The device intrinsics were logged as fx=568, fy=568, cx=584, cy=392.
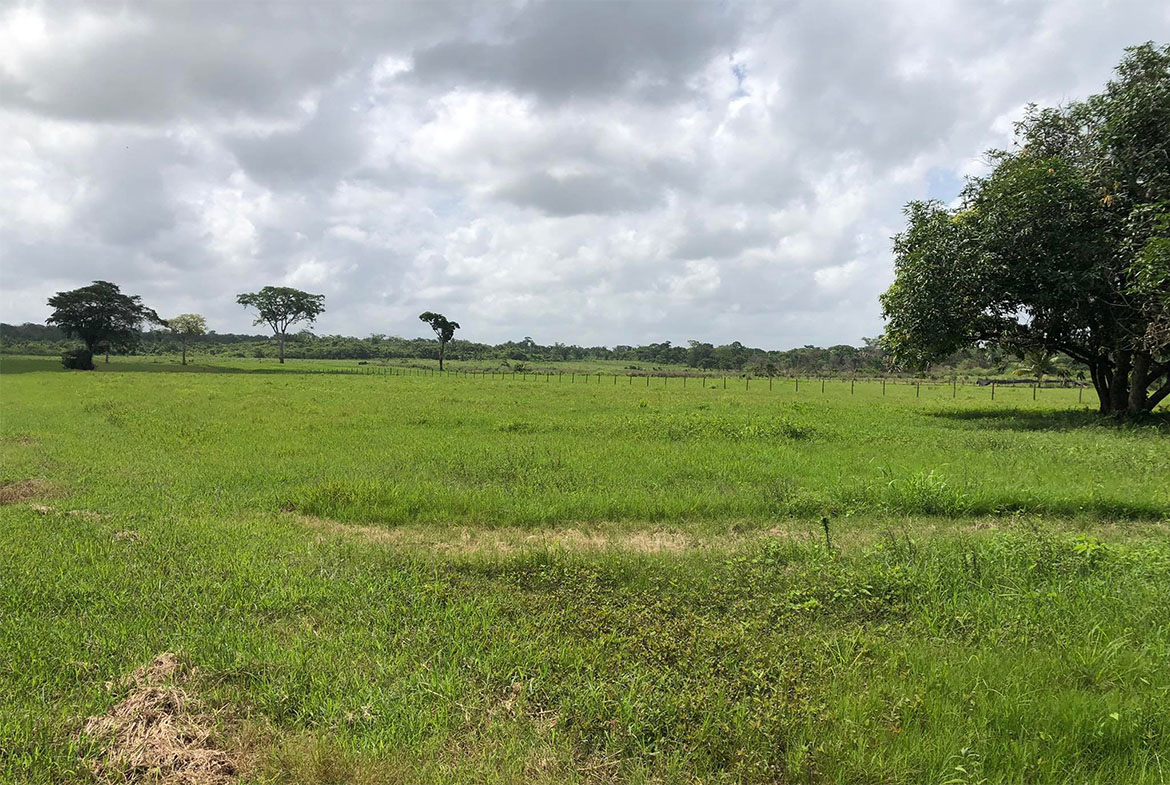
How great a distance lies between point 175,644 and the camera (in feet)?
14.8

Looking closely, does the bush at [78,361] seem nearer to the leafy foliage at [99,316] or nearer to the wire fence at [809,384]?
the leafy foliage at [99,316]

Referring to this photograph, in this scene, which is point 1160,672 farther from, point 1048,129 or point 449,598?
point 1048,129

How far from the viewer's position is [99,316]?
6744cm

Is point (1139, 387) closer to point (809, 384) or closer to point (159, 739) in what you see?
point (159, 739)

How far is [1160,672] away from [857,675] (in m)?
2.11

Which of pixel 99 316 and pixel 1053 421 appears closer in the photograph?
pixel 1053 421

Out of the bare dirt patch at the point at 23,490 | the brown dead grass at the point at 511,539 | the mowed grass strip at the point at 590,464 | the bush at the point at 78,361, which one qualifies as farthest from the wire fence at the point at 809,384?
the bare dirt patch at the point at 23,490

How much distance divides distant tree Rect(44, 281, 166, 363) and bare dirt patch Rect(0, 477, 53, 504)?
71.2 m

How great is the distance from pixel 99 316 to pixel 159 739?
85131 millimetres

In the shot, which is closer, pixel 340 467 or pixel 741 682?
pixel 741 682

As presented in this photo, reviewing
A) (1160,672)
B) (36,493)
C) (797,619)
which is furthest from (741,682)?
(36,493)

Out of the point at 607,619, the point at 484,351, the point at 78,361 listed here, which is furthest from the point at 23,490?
the point at 484,351

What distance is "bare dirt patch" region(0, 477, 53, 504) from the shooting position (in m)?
9.19

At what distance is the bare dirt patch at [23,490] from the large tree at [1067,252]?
76.0ft
